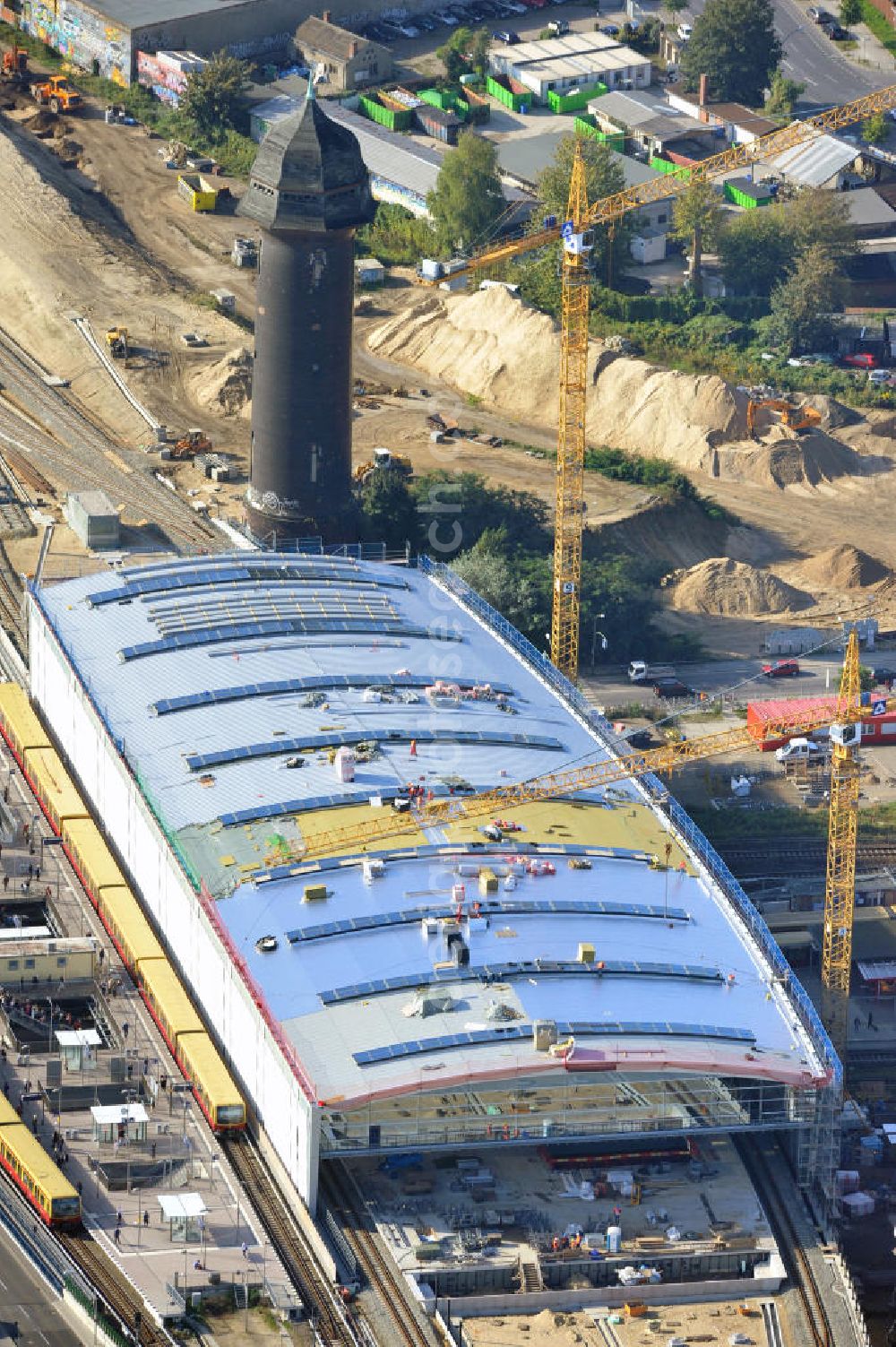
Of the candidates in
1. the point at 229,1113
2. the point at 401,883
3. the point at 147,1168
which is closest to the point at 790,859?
the point at 401,883

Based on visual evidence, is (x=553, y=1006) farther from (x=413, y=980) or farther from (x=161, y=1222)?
(x=161, y=1222)

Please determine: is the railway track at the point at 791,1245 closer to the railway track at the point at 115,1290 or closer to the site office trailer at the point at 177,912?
the site office trailer at the point at 177,912

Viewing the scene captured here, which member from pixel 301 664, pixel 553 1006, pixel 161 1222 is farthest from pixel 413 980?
pixel 301 664

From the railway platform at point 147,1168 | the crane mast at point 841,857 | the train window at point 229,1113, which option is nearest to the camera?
the railway platform at point 147,1168

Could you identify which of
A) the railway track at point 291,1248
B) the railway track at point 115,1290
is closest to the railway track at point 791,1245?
the railway track at point 291,1248

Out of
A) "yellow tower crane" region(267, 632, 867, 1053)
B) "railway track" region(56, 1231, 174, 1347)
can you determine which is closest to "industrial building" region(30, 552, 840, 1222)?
"yellow tower crane" region(267, 632, 867, 1053)

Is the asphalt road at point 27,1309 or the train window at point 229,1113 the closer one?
the asphalt road at point 27,1309
